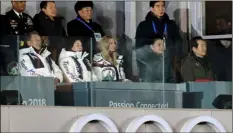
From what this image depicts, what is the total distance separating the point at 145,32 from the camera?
469cm

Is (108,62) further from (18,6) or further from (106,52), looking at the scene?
(18,6)

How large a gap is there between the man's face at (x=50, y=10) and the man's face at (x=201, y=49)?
0.94 metres

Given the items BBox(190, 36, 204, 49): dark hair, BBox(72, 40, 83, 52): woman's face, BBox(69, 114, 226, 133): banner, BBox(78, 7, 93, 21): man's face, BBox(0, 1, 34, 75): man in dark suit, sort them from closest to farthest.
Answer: BBox(69, 114, 226, 133): banner
BBox(0, 1, 34, 75): man in dark suit
BBox(72, 40, 83, 52): woman's face
BBox(78, 7, 93, 21): man's face
BBox(190, 36, 204, 49): dark hair

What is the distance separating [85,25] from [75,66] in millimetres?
287

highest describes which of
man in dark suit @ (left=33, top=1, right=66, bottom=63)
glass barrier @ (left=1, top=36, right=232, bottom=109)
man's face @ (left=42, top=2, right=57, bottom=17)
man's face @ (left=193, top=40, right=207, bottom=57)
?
man's face @ (left=42, top=2, right=57, bottom=17)

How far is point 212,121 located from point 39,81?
1.11m

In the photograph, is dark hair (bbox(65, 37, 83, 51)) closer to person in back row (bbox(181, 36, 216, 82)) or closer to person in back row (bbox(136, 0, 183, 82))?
person in back row (bbox(136, 0, 183, 82))

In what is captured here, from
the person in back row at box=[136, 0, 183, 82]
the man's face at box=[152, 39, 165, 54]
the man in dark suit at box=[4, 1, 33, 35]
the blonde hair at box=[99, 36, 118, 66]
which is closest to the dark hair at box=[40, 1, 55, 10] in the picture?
the man in dark suit at box=[4, 1, 33, 35]

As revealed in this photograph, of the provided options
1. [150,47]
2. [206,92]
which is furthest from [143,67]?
[206,92]

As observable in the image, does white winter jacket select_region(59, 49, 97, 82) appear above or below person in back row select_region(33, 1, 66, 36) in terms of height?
below

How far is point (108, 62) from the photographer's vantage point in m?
4.56

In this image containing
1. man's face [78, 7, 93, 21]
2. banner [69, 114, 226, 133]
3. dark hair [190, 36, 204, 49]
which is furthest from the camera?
dark hair [190, 36, 204, 49]

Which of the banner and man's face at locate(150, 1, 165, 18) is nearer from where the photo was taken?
the banner

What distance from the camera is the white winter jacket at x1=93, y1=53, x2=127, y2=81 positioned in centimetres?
454
